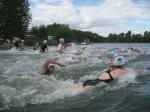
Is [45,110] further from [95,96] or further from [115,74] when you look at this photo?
[115,74]

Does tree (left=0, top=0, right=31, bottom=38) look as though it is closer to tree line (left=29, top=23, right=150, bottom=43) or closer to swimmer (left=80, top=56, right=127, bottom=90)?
tree line (left=29, top=23, right=150, bottom=43)

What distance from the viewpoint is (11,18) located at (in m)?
71.1

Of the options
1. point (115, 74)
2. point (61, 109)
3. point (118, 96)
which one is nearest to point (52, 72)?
point (115, 74)

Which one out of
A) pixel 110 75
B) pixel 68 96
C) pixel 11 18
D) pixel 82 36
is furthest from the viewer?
pixel 82 36

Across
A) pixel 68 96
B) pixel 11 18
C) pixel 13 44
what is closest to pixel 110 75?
pixel 68 96

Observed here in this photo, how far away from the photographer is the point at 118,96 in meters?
12.4

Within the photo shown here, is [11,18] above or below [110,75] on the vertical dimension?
above

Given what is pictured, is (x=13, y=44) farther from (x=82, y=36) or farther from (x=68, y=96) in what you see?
(x=82, y=36)

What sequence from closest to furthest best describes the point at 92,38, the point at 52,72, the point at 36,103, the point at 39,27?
the point at 36,103, the point at 52,72, the point at 39,27, the point at 92,38

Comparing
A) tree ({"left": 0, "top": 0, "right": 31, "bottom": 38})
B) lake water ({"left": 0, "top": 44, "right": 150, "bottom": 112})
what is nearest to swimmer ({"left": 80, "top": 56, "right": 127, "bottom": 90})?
lake water ({"left": 0, "top": 44, "right": 150, "bottom": 112})

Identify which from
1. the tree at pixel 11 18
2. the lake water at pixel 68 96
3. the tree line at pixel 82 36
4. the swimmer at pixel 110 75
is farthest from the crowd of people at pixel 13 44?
the tree line at pixel 82 36

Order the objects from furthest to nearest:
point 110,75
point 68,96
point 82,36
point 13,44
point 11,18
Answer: point 82,36
point 11,18
point 13,44
point 110,75
point 68,96

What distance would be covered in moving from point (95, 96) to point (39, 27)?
101494 mm

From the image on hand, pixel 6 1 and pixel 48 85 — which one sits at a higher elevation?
pixel 6 1
